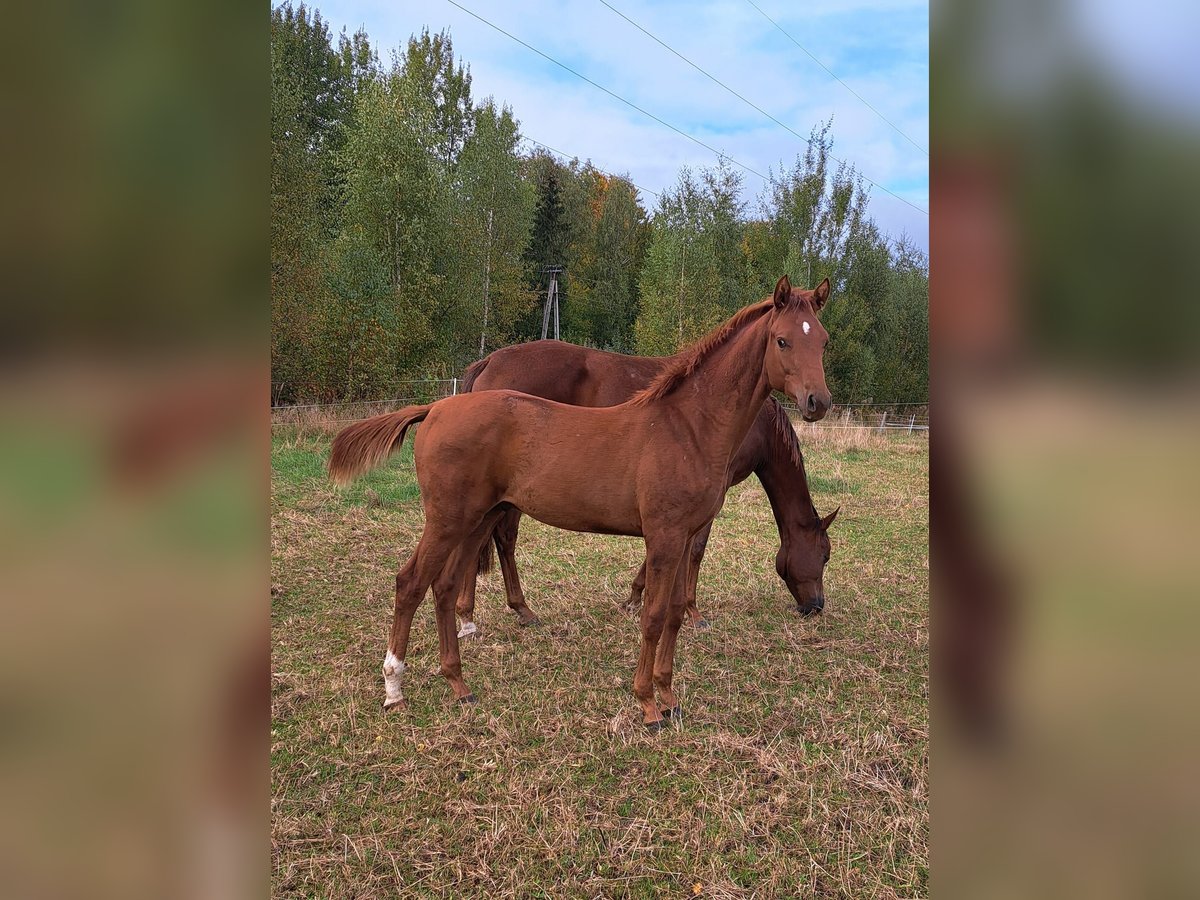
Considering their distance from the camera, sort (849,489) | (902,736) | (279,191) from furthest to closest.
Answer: (279,191)
(849,489)
(902,736)

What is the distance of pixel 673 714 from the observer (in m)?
3.61

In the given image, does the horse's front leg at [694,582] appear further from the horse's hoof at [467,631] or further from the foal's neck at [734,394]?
the horse's hoof at [467,631]

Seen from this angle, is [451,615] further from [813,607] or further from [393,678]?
[813,607]

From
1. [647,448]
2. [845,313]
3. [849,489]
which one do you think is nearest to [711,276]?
[845,313]

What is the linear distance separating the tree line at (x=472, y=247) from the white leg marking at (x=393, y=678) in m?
7.78

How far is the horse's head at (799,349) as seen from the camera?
10.6ft

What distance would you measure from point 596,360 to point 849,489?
649 cm

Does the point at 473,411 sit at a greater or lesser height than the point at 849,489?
greater

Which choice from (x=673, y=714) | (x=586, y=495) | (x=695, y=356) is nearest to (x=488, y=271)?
(x=695, y=356)

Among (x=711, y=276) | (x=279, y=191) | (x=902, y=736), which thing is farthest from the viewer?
(x=711, y=276)
